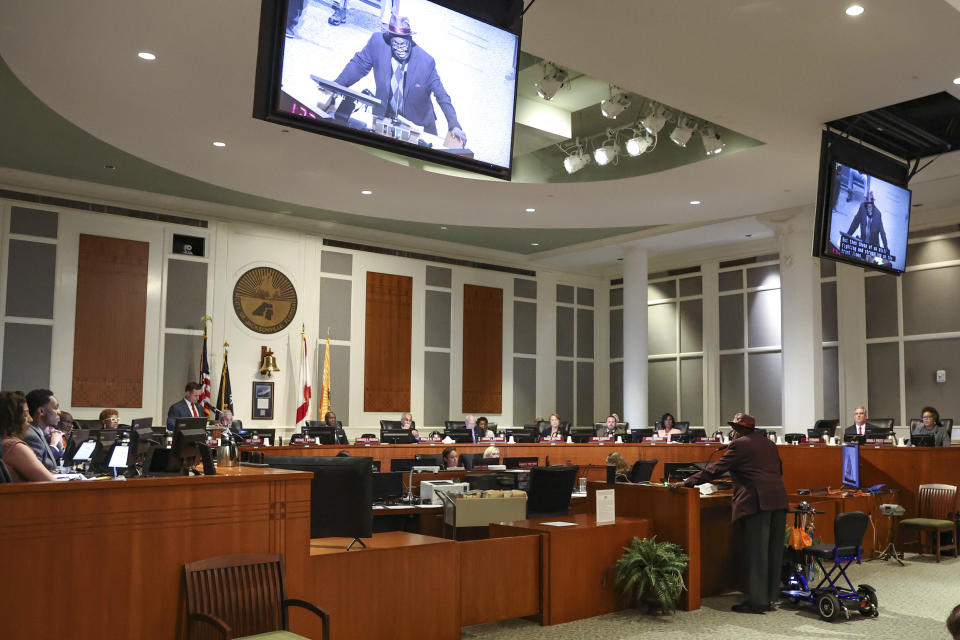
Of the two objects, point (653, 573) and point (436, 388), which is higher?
point (436, 388)

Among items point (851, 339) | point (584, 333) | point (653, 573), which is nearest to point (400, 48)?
point (653, 573)

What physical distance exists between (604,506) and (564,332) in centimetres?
1319

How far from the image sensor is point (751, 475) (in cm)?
640

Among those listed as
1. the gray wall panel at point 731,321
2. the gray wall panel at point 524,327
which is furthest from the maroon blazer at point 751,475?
the gray wall panel at point 524,327

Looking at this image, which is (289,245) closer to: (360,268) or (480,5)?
(360,268)

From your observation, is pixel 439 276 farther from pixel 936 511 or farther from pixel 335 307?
pixel 936 511

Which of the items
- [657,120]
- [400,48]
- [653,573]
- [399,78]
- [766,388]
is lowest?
[653,573]

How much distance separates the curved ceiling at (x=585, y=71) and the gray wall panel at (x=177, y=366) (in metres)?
3.26

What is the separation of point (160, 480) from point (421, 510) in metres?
3.09

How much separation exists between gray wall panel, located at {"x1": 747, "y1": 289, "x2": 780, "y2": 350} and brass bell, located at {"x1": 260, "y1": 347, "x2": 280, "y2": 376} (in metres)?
9.29

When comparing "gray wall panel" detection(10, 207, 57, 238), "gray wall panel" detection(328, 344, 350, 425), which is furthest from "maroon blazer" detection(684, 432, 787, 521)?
"gray wall panel" detection(10, 207, 57, 238)

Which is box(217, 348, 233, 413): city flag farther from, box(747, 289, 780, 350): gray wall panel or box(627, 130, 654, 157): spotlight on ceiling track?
box(747, 289, 780, 350): gray wall panel

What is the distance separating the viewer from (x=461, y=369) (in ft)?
57.2

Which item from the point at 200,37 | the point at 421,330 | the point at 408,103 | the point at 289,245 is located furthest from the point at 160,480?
the point at 421,330
